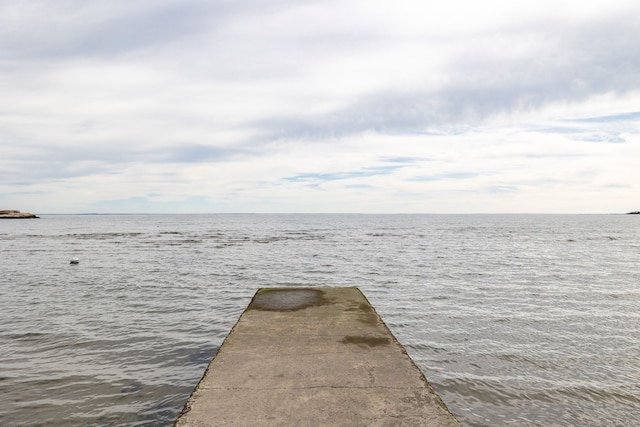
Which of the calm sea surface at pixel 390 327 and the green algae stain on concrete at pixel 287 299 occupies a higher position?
the green algae stain on concrete at pixel 287 299

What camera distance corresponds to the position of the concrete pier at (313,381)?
386cm

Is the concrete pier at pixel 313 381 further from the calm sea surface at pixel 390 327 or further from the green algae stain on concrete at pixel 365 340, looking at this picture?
the calm sea surface at pixel 390 327

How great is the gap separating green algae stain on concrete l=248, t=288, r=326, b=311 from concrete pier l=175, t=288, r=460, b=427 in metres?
1.14

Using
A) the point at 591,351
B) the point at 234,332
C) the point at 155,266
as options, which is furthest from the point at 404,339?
the point at 155,266

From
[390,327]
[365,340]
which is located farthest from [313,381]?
[390,327]

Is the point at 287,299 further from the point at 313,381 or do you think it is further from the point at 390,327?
the point at 313,381

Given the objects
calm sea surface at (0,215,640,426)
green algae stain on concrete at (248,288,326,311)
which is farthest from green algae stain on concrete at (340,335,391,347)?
green algae stain on concrete at (248,288,326,311)

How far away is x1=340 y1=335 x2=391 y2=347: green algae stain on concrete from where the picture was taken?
611 centimetres

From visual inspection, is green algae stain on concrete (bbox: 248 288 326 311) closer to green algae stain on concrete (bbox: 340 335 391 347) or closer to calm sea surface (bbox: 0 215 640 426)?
calm sea surface (bbox: 0 215 640 426)

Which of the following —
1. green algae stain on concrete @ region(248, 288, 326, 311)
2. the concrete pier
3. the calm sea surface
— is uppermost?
the concrete pier

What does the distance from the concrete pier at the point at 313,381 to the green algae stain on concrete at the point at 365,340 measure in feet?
0.05

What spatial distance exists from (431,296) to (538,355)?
6405 mm

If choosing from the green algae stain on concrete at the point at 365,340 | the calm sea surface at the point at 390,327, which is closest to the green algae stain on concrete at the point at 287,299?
the calm sea surface at the point at 390,327

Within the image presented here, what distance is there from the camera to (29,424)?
5.80m
